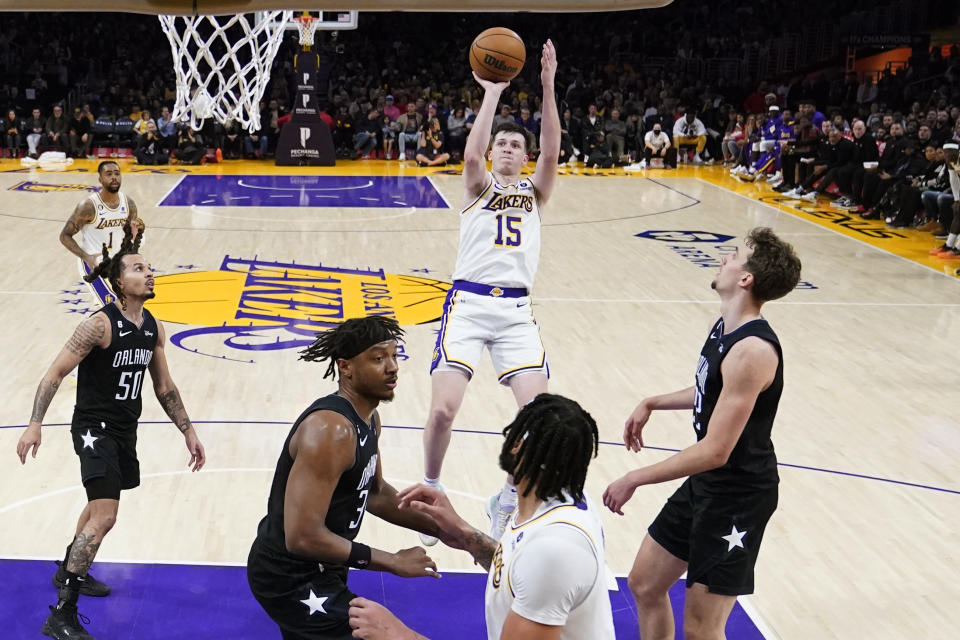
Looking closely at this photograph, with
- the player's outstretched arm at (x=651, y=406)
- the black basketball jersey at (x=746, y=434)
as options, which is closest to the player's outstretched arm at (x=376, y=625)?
the black basketball jersey at (x=746, y=434)

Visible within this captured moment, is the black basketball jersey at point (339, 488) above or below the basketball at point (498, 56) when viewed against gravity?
below

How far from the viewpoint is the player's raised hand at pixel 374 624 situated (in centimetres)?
300

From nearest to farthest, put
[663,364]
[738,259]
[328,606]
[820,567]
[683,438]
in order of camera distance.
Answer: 1. [328,606]
2. [738,259]
3. [820,567]
4. [683,438]
5. [663,364]

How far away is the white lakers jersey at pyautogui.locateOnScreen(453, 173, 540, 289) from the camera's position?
5707 mm

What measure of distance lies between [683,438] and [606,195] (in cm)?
1217

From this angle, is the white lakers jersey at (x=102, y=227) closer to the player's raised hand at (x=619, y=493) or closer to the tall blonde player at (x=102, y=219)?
the tall blonde player at (x=102, y=219)

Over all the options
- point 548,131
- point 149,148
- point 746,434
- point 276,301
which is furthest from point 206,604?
point 149,148

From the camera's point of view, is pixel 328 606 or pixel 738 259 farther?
pixel 738 259

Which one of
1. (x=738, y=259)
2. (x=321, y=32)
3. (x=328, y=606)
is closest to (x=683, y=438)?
(x=738, y=259)

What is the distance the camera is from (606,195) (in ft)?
62.0

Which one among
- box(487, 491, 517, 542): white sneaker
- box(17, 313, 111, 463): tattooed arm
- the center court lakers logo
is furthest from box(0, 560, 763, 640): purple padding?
the center court lakers logo

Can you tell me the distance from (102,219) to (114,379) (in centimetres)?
369

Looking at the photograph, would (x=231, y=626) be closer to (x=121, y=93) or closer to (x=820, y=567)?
(x=820, y=567)

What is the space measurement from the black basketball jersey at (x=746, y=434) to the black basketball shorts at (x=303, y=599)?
133 centimetres
